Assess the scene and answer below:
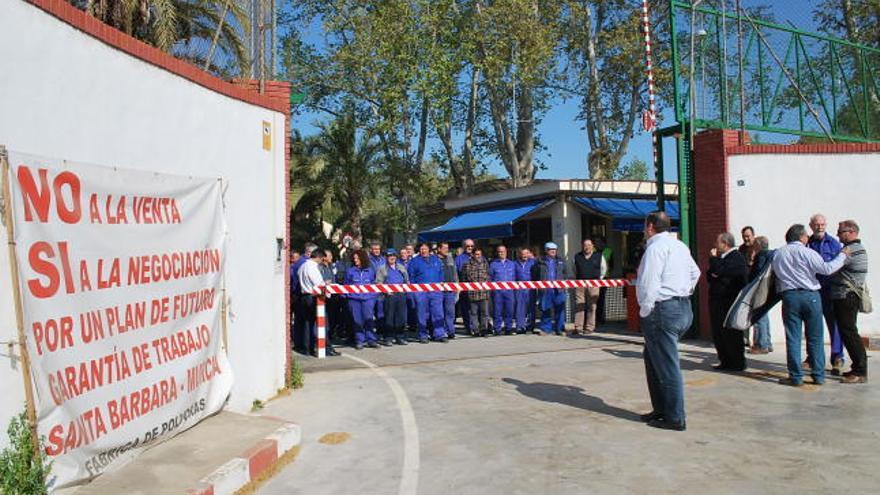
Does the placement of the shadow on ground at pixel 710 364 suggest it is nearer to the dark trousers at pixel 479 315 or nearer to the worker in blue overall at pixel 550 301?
the worker in blue overall at pixel 550 301

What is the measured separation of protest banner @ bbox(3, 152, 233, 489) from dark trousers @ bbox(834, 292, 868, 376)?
699 cm

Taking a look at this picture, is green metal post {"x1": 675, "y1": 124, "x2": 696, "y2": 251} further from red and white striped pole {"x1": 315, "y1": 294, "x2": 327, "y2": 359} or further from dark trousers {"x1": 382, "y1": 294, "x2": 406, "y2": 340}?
red and white striped pole {"x1": 315, "y1": 294, "x2": 327, "y2": 359}

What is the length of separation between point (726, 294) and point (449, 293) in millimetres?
5425

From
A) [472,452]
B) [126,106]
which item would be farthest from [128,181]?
[472,452]

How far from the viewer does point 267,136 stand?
7.80 metres

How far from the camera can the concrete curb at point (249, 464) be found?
4.63 m

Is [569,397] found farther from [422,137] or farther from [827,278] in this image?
[422,137]

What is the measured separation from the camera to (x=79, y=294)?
14.7 ft

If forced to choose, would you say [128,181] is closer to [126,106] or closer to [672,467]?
[126,106]

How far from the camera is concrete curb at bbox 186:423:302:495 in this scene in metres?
4.63

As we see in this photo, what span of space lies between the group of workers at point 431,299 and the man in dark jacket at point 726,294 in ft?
14.5

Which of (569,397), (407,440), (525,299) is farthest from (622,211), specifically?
(407,440)

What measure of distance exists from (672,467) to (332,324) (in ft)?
29.0

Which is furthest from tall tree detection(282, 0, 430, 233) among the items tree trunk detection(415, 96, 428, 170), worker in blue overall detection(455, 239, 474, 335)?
worker in blue overall detection(455, 239, 474, 335)
